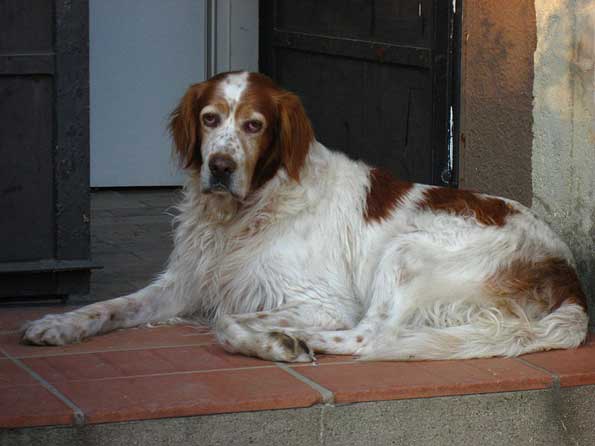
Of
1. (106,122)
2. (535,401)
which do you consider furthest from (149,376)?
(106,122)

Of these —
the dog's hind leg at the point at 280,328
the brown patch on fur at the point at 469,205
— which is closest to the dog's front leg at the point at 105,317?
the dog's hind leg at the point at 280,328

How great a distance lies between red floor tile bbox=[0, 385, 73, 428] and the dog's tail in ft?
3.50

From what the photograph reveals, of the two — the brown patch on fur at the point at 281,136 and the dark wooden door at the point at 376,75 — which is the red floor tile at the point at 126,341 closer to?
the brown patch on fur at the point at 281,136

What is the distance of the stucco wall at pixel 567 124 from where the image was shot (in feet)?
14.1

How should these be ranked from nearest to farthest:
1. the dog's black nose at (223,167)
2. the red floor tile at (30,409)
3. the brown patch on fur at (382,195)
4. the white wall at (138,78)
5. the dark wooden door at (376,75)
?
1. the red floor tile at (30,409)
2. the dog's black nose at (223,167)
3. the brown patch on fur at (382,195)
4. the dark wooden door at (376,75)
5. the white wall at (138,78)

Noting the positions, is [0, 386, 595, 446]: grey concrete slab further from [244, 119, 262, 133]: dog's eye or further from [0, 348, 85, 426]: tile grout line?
[244, 119, 262, 133]: dog's eye

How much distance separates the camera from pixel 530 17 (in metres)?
4.51

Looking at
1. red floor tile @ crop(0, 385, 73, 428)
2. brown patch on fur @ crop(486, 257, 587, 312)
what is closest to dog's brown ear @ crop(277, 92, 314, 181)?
brown patch on fur @ crop(486, 257, 587, 312)

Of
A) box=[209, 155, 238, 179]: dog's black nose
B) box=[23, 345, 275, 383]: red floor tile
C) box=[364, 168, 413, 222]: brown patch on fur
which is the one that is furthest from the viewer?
box=[364, 168, 413, 222]: brown patch on fur

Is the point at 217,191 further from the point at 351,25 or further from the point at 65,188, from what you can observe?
the point at 351,25

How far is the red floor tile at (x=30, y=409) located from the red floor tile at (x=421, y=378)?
30.1 inches

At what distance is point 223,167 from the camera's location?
13.3ft

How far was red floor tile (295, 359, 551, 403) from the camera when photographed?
3418mm

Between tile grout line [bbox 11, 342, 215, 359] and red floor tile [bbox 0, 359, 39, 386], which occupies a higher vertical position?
red floor tile [bbox 0, 359, 39, 386]
